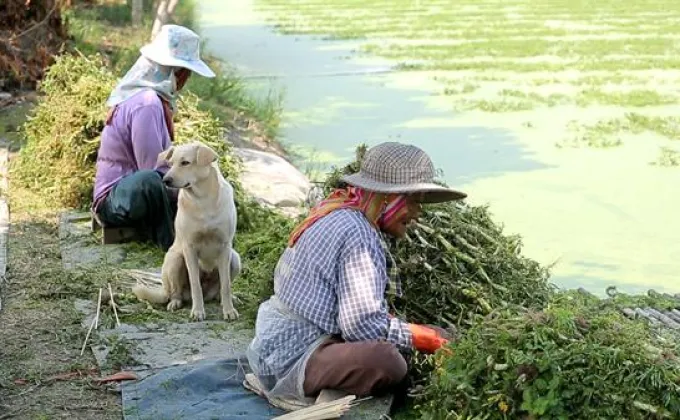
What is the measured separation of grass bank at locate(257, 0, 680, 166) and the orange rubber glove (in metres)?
8.77

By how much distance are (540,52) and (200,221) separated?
53.4 ft

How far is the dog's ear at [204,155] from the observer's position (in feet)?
18.7

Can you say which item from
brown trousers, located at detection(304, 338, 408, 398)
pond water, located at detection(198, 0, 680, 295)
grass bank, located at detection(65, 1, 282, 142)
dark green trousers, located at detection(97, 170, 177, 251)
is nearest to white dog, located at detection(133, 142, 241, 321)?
dark green trousers, located at detection(97, 170, 177, 251)

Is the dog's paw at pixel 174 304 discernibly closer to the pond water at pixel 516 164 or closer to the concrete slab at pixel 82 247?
the concrete slab at pixel 82 247

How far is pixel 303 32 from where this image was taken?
24969mm

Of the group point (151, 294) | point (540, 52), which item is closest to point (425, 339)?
point (151, 294)

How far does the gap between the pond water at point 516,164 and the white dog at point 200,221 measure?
3.75 m

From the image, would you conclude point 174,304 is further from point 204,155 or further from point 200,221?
point 204,155

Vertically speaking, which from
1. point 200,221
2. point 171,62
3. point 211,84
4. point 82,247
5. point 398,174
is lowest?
point 211,84

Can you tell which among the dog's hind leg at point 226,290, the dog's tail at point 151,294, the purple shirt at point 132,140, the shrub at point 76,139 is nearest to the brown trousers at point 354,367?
the dog's hind leg at point 226,290

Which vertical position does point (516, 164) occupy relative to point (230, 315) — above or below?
below

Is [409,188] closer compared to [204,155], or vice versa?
[409,188]

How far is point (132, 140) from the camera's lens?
6.73 metres

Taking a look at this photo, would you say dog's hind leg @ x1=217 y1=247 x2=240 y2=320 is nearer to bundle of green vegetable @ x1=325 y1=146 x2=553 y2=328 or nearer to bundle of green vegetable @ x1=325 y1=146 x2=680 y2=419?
bundle of green vegetable @ x1=325 y1=146 x2=553 y2=328
